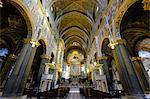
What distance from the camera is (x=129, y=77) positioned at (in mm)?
7547

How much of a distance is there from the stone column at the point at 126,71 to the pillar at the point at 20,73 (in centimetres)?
745

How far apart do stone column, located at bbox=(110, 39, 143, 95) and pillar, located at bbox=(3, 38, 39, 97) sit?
24.4 feet

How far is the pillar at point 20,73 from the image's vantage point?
268 inches

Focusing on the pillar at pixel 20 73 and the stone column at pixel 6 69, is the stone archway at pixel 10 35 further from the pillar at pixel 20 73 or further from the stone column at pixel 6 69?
the pillar at pixel 20 73

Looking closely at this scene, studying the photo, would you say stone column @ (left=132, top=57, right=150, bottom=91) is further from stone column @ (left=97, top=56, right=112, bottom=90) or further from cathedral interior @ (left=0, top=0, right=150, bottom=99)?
stone column @ (left=97, top=56, right=112, bottom=90)

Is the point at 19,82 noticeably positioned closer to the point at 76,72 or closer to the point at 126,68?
the point at 126,68

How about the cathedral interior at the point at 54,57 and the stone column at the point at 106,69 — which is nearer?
the cathedral interior at the point at 54,57

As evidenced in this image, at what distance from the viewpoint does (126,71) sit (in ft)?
26.0

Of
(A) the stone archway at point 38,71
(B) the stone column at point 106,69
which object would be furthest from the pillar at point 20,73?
(B) the stone column at point 106,69

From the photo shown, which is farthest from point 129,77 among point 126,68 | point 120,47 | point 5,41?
point 5,41

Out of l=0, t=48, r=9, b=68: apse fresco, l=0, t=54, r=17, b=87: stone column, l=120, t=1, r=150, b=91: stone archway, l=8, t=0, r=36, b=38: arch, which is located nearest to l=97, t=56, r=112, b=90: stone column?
l=120, t=1, r=150, b=91: stone archway

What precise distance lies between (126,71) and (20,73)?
8184 millimetres

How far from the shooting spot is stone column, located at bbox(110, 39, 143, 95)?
7098 millimetres

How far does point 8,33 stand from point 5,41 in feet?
4.93
